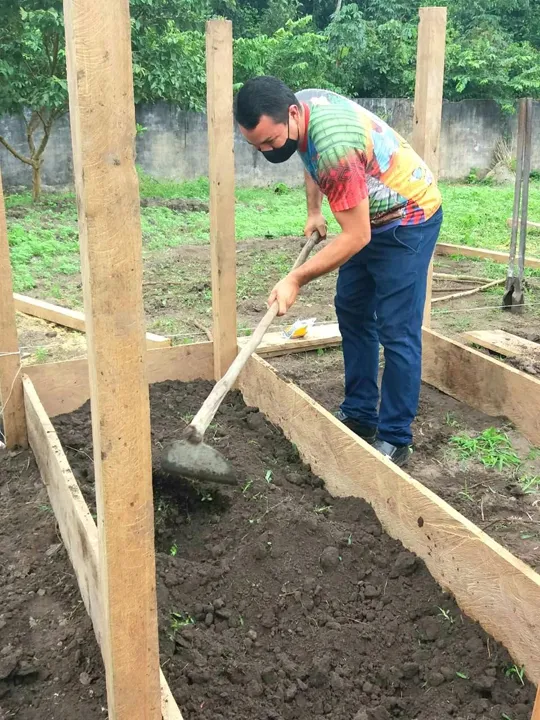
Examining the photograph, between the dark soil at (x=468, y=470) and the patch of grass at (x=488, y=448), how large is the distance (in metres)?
0.04

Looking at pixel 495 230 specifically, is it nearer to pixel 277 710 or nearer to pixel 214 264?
pixel 214 264

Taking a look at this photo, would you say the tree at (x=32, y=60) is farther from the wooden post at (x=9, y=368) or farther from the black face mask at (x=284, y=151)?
the black face mask at (x=284, y=151)

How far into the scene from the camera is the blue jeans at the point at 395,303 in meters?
3.21

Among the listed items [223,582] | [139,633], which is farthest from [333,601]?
[139,633]

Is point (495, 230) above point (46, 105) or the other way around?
the other way around

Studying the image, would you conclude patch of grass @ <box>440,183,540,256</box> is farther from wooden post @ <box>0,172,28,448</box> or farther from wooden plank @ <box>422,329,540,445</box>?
wooden post @ <box>0,172,28,448</box>

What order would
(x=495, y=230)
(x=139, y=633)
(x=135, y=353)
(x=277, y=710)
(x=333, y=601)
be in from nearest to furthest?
(x=135, y=353) < (x=139, y=633) < (x=277, y=710) < (x=333, y=601) < (x=495, y=230)

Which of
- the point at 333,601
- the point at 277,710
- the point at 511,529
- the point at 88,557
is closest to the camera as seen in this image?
the point at 277,710

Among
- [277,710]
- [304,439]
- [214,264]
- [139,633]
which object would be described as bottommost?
[277,710]

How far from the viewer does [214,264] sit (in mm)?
3746

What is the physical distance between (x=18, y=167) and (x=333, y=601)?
530 inches

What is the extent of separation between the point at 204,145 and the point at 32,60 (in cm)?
501

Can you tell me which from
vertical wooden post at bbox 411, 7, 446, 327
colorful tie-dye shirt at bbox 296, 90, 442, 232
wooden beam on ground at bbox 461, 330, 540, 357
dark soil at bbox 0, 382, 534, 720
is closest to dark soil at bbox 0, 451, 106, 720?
dark soil at bbox 0, 382, 534, 720

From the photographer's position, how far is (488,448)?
3.53 m
